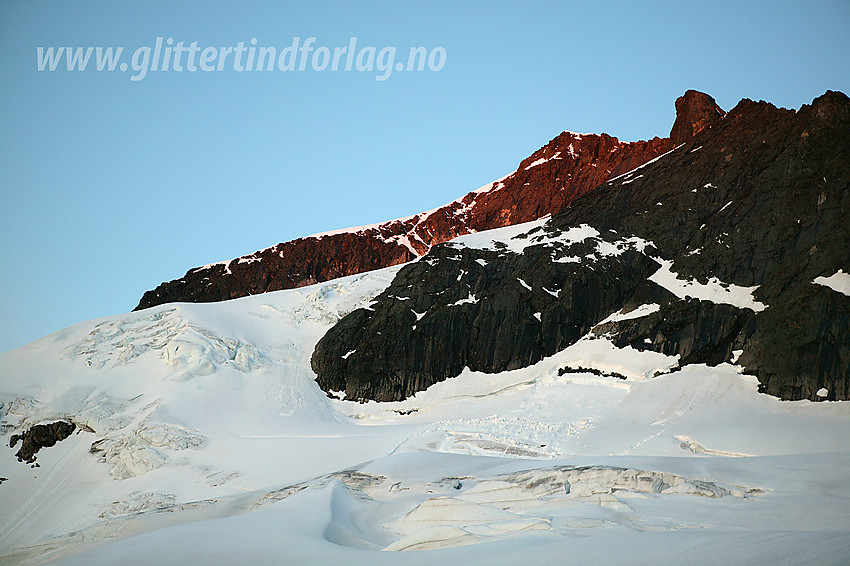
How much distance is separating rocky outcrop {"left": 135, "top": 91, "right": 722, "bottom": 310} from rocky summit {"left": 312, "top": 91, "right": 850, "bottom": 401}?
2735 centimetres

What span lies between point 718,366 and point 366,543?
3325 cm

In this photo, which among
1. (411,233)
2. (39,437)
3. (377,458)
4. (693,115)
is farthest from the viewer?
(411,233)

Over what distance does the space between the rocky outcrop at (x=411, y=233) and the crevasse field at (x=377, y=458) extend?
27.6 meters

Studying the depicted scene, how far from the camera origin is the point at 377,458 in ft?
115

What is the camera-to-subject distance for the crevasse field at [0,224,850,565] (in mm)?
12797

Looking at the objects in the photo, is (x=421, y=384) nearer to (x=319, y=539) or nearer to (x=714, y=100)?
(x=319, y=539)

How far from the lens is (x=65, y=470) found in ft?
134

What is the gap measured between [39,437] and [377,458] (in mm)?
23959

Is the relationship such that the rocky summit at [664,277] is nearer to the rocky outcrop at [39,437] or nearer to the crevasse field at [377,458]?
the crevasse field at [377,458]

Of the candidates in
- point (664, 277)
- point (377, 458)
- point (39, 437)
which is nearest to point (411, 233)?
point (664, 277)

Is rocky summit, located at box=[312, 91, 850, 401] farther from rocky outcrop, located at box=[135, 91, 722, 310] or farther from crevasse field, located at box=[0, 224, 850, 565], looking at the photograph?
rocky outcrop, located at box=[135, 91, 722, 310]

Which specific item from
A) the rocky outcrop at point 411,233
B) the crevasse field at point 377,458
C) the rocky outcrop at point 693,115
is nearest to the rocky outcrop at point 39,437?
the crevasse field at point 377,458

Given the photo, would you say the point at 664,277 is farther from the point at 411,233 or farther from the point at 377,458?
the point at 411,233

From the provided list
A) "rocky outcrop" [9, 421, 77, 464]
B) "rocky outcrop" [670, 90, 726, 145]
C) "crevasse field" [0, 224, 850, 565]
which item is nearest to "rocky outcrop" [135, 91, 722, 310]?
"rocky outcrop" [670, 90, 726, 145]
